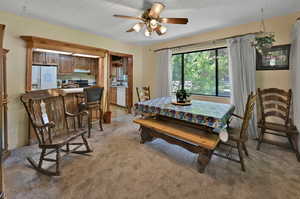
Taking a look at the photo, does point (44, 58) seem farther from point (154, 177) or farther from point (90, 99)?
point (154, 177)

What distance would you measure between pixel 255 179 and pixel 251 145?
1.08 m

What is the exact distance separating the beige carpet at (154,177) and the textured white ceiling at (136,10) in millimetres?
2376

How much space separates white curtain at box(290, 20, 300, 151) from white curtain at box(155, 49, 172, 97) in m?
2.62

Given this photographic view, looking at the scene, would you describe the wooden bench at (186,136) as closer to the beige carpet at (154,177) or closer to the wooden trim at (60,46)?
the beige carpet at (154,177)

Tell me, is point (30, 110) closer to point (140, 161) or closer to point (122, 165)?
point (122, 165)

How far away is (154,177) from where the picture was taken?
1796 millimetres

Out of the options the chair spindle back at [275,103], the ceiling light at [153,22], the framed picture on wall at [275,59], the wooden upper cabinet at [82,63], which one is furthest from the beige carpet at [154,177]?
the wooden upper cabinet at [82,63]

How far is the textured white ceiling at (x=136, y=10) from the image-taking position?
2184 mm

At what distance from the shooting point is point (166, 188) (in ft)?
5.29

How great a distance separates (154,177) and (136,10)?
259 cm

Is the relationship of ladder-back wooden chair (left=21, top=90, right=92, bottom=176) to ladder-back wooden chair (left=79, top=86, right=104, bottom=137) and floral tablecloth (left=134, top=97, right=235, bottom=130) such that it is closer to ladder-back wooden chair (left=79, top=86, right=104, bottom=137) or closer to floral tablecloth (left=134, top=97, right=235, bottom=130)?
ladder-back wooden chair (left=79, top=86, right=104, bottom=137)

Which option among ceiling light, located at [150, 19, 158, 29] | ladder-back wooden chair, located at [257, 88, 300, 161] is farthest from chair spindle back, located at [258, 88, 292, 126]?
ceiling light, located at [150, 19, 158, 29]

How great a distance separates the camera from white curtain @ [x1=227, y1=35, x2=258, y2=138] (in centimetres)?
286

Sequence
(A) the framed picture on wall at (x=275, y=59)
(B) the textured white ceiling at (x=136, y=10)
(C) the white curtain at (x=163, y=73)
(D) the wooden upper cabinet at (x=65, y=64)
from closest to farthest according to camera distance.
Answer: (B) the textured white ceiling at (x=136, y=10)
(A) the framed picture on wall at (x=275, y=59)
(C) the white curtain at (x=163, y=73)
(D) the wooden upper cabinet at (x=65, y=64)
